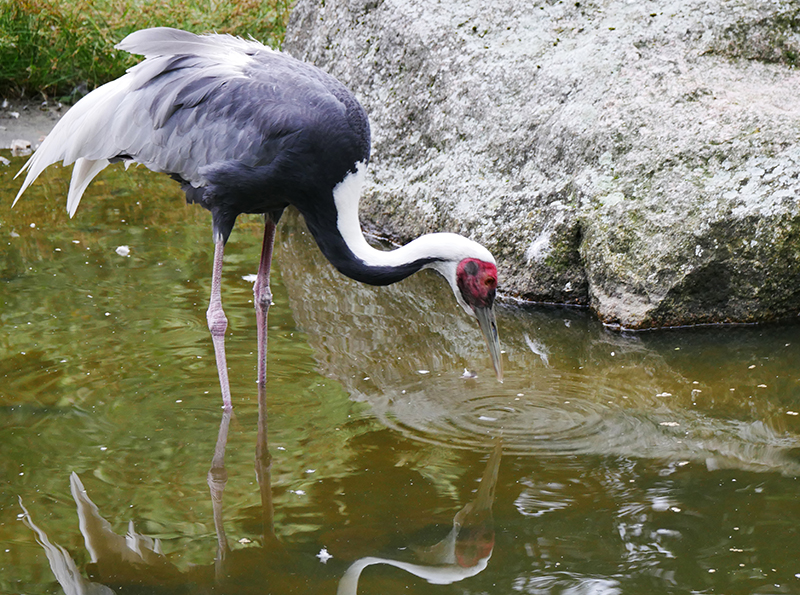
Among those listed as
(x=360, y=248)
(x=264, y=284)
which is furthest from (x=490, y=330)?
(x=264, y=284)

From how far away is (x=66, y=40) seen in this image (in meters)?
8.60

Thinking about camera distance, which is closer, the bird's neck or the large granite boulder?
the bird's neck

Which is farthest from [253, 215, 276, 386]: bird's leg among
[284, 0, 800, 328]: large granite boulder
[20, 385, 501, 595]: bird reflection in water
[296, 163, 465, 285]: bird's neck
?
[284, 0, 800, 328]: large granite boulder

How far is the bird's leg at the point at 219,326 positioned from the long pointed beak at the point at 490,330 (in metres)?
1.17

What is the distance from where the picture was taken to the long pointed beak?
431cm

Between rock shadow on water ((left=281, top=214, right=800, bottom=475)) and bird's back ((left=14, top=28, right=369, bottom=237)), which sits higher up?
bird's back ((left=14, top=28, right=369, bottom=237))

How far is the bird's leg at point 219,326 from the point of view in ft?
14.3

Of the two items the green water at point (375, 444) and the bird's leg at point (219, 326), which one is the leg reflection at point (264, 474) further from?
the bird's leg at point (219, 326)

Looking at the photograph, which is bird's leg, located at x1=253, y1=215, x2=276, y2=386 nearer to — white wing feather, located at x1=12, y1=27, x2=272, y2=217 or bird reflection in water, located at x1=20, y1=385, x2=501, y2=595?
white wing feather, located at x1=12, y1=27, x2=272, y2=217

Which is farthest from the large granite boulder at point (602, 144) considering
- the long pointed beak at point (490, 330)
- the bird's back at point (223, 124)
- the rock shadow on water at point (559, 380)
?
the bird's back at point (223, 124)

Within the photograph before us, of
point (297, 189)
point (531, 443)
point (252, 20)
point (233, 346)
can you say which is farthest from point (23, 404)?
point (252, 20)

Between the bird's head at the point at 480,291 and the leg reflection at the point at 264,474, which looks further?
the bird's head at the point at 480,291

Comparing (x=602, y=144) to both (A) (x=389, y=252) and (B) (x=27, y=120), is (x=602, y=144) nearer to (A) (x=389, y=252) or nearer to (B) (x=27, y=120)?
(A) (x=389, y=252)

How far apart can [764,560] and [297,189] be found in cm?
237
